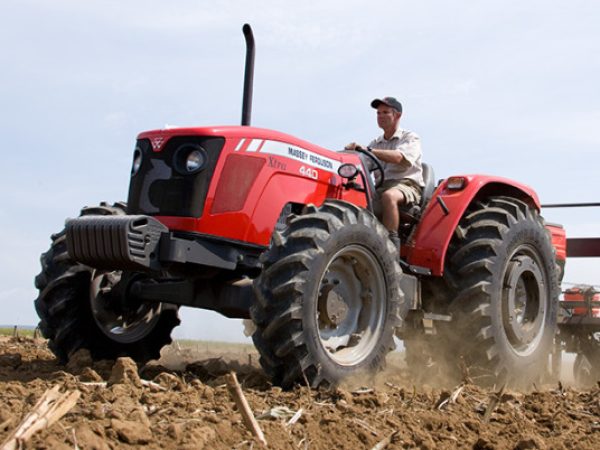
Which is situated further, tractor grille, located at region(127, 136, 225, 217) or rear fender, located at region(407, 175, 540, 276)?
rear fender, located at region(407, 175, 540, 276)

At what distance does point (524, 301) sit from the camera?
7.42 meters

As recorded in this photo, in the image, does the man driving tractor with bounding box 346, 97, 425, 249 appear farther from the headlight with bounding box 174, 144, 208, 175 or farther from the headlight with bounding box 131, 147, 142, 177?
the headlight with bounding box 131, 147, 142, 177

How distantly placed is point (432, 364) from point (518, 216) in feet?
4.66

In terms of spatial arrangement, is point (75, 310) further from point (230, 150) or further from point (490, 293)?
point (490, 293)

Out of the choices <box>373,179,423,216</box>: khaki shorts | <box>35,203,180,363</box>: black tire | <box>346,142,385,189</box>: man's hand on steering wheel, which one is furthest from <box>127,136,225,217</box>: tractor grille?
<box>373,179,423,216</box>: khaki shorts

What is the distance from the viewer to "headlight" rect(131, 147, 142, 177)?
5.98 meters

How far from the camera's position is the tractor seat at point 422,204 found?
22.7ft

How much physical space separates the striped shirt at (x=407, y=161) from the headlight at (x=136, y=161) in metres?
2.11

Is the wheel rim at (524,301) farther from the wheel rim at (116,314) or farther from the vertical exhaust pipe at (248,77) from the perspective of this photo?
the wheel rim at (116,314)

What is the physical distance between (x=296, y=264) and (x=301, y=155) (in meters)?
1.34

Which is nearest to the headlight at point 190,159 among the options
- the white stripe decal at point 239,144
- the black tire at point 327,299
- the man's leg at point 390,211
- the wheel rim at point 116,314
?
the white stripe decal at point 239,144

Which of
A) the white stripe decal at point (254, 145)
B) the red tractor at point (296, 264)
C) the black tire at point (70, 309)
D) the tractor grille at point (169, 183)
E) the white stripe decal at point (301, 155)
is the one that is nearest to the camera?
the red tractor at point (296, 264)

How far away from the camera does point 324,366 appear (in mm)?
5109

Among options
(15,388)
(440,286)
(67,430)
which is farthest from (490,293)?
(67,430)
